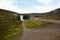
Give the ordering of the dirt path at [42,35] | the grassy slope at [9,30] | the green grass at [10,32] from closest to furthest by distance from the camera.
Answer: the dirt path at [42,35] → the green grass at [10,32] → the grassy slope at [9,30]

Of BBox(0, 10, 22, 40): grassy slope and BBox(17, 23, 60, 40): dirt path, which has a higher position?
BBox(17, 23, 60, 40): dirt path

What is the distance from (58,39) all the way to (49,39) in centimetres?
98

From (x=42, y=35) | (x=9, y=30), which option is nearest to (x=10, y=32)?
(x=9, y=30)

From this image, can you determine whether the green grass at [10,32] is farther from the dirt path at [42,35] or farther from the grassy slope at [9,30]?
the dirt path at [42,35]

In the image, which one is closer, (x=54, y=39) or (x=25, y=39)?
(x=54, y=39)

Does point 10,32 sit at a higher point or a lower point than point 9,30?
higher

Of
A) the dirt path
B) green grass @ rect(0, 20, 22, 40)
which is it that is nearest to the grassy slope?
green grass @ rect(0, 20, 22, 40)

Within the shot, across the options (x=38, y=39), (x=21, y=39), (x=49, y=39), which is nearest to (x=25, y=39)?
(x=21, y=39)

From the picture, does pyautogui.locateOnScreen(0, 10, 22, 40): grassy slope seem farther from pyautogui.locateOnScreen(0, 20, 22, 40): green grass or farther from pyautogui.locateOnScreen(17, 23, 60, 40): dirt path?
pyautogui.locateOnScreen(17, 23, 60, 40): dirt path

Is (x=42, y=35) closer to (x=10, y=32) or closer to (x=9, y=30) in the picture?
(x=10, y=32)

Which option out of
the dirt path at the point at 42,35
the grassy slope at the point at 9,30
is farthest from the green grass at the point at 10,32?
the dirt path at the point at 42,35

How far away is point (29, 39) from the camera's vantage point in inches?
701

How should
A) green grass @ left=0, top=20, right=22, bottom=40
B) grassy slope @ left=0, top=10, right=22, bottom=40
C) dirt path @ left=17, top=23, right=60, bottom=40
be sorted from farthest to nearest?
grassy slope @ left=0, top=10, right=22, bottom=40
green grass @ left=0, top=20, right=22, bottom=40
dirt path @ left=17, top=23, right=60, bottom=40

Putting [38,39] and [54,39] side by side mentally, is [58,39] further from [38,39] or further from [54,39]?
[38,39]
